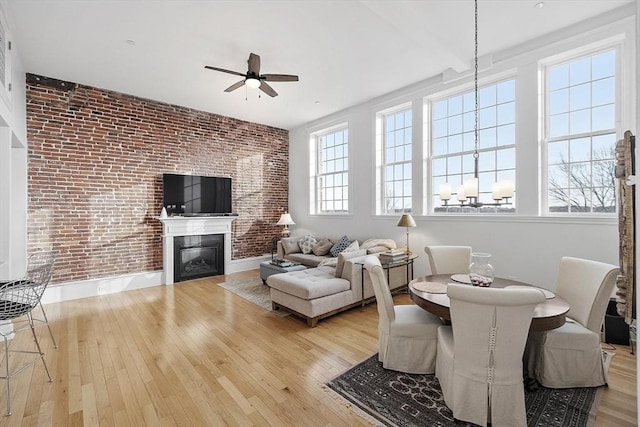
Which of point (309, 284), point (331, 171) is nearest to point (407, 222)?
point (309, 284)

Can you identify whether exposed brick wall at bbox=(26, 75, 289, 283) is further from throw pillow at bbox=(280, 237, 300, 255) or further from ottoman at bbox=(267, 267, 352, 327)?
ottoman at bbox=(267, 267, 352, 327)

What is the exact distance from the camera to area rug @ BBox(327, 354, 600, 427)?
185 cm

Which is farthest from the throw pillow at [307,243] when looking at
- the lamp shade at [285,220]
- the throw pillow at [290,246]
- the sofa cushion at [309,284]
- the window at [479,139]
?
the window at [479,139]

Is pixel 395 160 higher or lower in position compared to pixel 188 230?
higher

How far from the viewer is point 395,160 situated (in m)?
5.25

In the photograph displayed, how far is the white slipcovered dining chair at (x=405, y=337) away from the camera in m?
2.32

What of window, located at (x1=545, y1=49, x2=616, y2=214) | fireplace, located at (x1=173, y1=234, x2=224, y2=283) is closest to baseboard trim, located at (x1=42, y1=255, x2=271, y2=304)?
fireplace, located at (x1=173, y1=234, x2=224, y2=283)

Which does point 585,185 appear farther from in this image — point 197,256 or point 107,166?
point 107,166

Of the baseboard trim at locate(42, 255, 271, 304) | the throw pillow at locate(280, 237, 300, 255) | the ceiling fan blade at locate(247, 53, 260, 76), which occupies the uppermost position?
the ceiling fan blade at locate(247, 53, 260, 76)

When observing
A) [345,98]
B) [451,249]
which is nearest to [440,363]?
[451,249]

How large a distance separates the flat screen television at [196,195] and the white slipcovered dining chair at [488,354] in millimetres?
5144

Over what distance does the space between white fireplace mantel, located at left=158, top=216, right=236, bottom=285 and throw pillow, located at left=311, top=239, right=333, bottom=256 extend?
1870mm

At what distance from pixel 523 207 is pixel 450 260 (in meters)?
1.33

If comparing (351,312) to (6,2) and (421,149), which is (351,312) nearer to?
(421,149)
